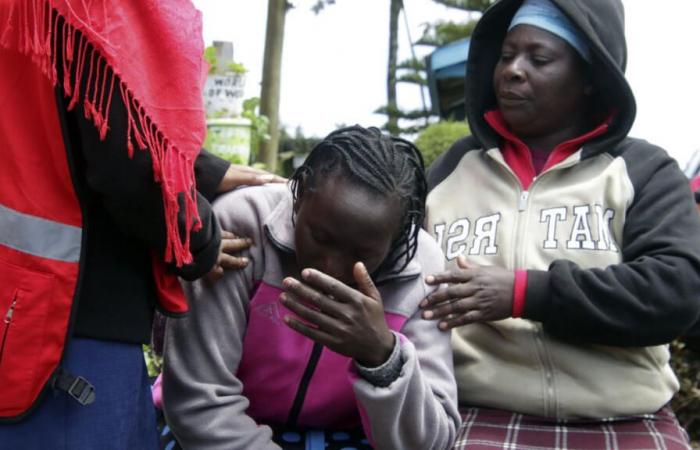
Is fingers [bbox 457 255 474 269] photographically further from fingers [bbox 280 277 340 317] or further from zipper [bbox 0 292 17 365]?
zipper [bbox 0 292 17 365]

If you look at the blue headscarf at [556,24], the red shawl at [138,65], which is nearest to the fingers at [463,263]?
the blue headscarf at [556,24]

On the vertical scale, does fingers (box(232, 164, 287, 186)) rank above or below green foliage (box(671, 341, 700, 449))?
above

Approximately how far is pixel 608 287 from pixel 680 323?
0.23 meters

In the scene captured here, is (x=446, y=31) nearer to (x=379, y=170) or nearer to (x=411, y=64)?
(x=411, y=64)

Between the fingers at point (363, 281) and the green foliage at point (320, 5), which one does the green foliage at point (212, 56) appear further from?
the green foliage at point (320, 5)

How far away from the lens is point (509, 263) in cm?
261

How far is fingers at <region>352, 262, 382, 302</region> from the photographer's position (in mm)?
1901

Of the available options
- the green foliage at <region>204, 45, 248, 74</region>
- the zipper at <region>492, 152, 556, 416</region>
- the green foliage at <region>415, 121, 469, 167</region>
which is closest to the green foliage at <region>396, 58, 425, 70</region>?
the green foliage at <region>415, 121, 469, 167</region>

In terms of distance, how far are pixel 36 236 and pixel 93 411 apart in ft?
1.21

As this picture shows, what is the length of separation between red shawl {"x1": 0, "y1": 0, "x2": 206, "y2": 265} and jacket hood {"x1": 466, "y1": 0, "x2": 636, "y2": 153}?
137 cm

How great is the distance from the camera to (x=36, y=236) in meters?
1.66

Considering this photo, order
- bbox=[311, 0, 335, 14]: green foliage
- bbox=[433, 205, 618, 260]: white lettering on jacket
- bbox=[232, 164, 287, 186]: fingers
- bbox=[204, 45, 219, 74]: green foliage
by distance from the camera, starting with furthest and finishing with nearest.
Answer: bbox=[311, 0, 335, 14]: green foliage → bbox=[204, 45, 219, 74]: green foliage → bbox=[433, 205, 618, 260]: white lettering on jacket → bbox=[232, 164, 287, 186]: fingers

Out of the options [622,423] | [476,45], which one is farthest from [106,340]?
[476,45]

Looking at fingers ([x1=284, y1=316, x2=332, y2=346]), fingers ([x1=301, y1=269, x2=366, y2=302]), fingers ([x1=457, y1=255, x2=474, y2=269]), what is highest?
fingers ([x1=301, y1=269, x2=366, y2=302])
